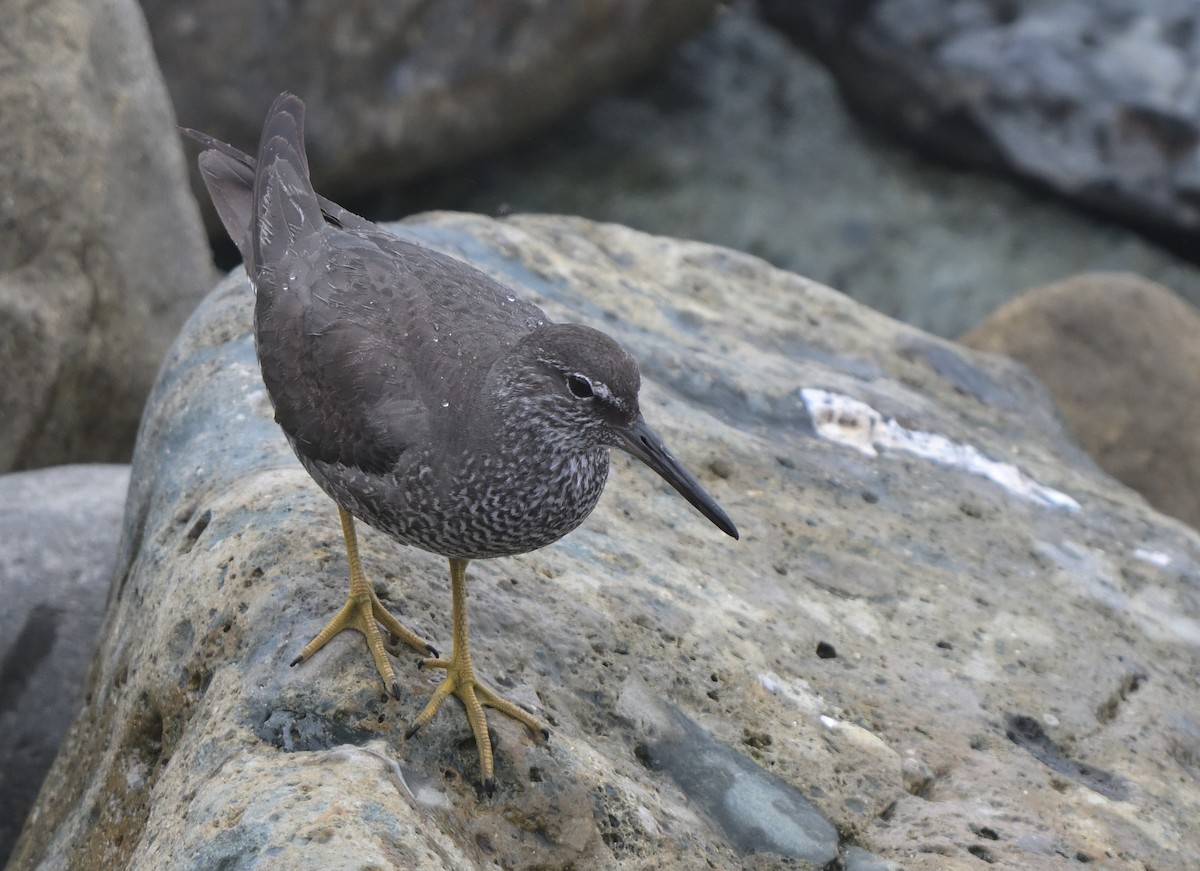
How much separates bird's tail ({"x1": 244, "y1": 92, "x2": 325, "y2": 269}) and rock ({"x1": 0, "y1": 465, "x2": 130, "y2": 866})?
5.93ft

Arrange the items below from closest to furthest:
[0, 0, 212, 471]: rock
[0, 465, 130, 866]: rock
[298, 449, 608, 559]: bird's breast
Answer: [298, 449, 608, 559]: bird's breast
[0, 465, 130, 866]: rock
[0, 0, 212, 471]: rock

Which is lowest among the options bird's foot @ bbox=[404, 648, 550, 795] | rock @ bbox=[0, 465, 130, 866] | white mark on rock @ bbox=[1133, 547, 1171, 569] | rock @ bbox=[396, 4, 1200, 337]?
rock @ bbox=[0, 465, 130, 866]

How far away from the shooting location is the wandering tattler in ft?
11.8

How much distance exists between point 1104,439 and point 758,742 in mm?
4657

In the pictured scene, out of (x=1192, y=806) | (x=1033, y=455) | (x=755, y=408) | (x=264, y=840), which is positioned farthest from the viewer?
(x=1033, y=455)

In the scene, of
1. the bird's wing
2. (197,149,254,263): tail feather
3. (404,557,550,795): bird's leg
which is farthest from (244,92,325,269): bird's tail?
(404,557,550,795): bird's leg

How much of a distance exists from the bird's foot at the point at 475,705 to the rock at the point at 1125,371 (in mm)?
5077

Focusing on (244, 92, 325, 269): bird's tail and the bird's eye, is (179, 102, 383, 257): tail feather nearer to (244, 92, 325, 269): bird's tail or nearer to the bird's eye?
(244, 92, 325, 269): bird's tail

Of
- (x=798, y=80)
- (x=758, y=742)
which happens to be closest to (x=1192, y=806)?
(x=758, y=742)

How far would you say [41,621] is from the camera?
5.39 metres

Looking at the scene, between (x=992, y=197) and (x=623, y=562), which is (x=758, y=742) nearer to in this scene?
(x=623, y=562)

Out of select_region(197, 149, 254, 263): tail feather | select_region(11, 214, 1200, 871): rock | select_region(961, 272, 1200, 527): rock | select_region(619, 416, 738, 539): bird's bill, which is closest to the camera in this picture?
select_region(11, 214, 1200, 871): rock

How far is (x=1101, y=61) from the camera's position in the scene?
1031cm

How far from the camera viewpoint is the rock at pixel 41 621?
17.4 ft
